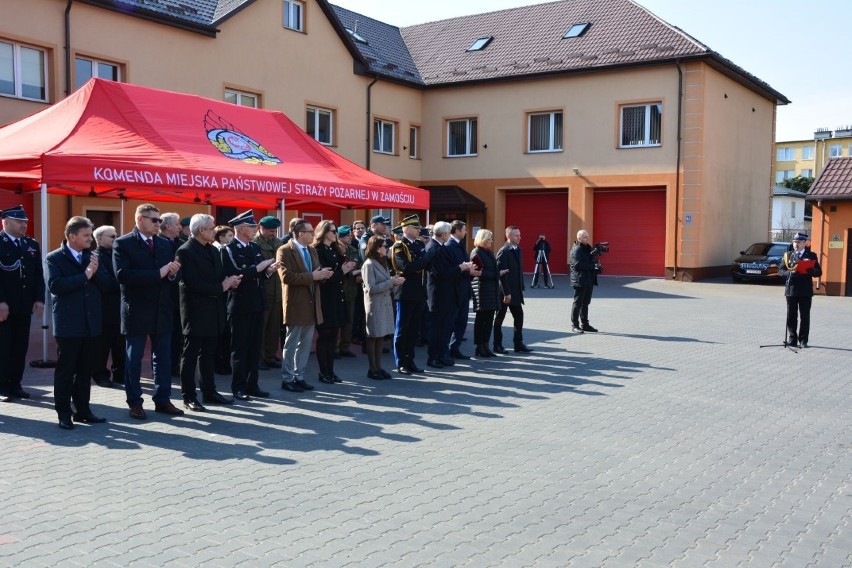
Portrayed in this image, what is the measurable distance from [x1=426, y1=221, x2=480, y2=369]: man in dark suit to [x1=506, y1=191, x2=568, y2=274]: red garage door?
19852 mm

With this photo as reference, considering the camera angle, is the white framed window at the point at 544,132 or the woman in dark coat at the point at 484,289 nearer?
the woman in dark coat at the point at 484,289

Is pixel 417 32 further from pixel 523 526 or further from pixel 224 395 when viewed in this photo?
pixel 523 526

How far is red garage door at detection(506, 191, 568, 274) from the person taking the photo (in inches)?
1190

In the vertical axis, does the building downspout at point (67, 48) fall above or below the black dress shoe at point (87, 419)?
above

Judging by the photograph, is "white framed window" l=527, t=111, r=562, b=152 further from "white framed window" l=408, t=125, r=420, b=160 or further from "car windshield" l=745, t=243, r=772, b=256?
"car windshield" l=745, t=243, r=772, b=256

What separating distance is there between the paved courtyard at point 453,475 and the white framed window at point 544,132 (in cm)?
2050

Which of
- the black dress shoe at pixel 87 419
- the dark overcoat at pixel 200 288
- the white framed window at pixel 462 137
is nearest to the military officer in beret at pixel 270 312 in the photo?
the dark overcoat at pixel 200 288

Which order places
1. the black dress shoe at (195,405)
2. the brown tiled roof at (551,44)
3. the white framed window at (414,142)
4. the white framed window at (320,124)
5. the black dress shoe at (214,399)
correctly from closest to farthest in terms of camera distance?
the black dress shoe at (195,405), the black dress shoe at (214,399), the white framed window at (320,124), the brown tiled roof at (551,44), the white framed window at (414,142)

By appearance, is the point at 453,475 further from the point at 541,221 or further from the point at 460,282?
the point at 541,221

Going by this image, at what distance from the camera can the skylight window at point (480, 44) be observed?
1280 inches

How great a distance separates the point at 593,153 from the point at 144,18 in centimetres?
1565

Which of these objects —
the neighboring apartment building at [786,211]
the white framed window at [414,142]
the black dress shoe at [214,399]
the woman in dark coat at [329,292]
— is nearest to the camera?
the black dress shoe at [214,399]

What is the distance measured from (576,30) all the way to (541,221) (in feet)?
23.8

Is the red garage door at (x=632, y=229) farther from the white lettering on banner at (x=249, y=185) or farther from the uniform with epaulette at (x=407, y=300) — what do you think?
the uniform with epaulette at (x=407, y=300)
